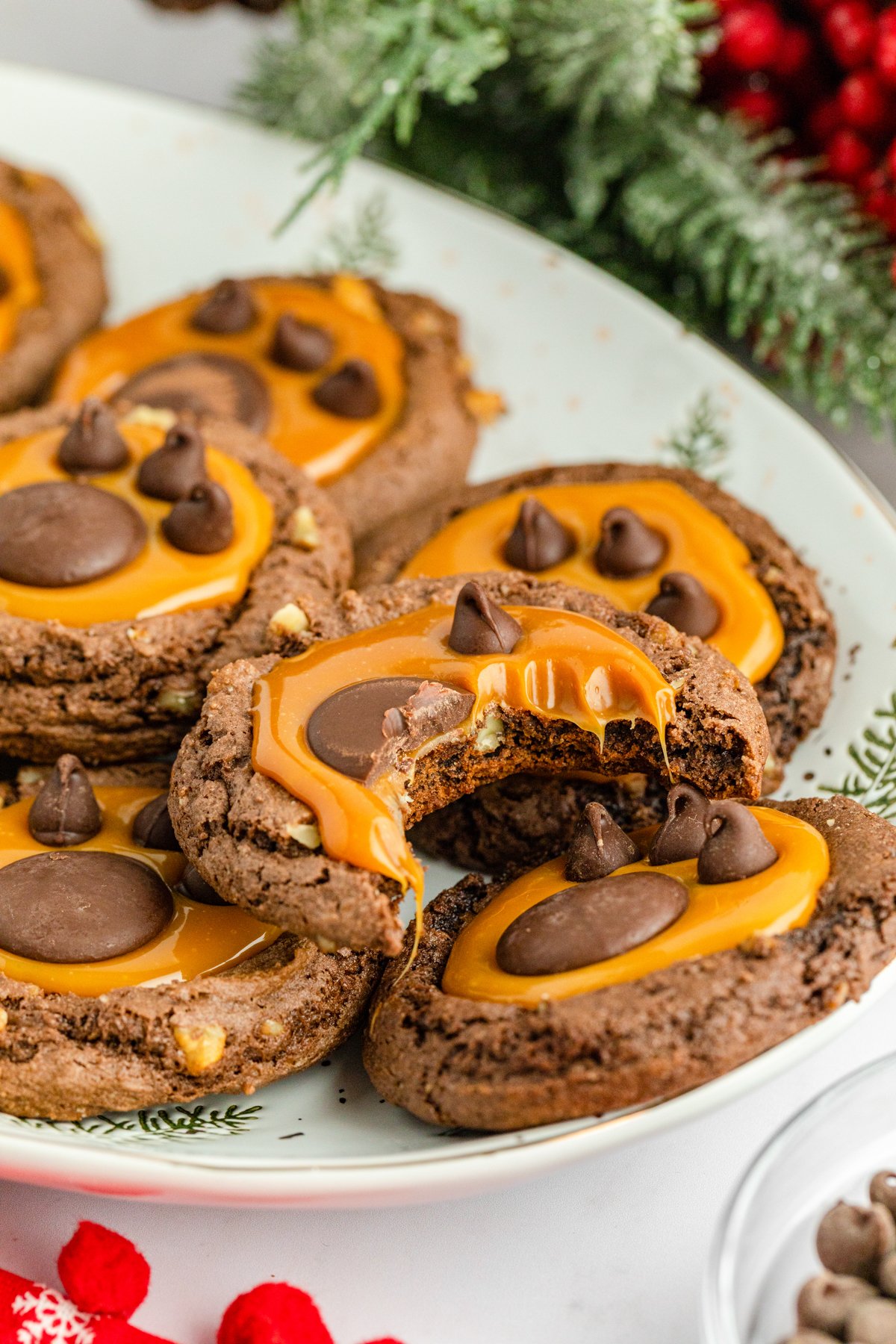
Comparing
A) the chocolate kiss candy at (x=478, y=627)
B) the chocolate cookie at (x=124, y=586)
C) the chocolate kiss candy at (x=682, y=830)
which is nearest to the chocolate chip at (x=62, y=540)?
the chocolate cookie at (x=124, y=586)

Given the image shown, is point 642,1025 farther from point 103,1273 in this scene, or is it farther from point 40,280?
point 40,280

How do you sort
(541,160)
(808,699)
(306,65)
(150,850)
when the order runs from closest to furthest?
(150,850), (808,699), (306,65), (541,160)

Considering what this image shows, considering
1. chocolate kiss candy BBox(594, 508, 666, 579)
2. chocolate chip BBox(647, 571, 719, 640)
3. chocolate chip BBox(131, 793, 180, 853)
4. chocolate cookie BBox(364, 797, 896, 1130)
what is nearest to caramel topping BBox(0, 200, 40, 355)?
chocolate chip BBox(131, 793, 180, 853)

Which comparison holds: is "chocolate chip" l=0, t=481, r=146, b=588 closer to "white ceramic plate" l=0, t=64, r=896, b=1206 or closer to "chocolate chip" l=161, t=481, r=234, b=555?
"chocolate chip" l=161, t=481, r=234, b=555

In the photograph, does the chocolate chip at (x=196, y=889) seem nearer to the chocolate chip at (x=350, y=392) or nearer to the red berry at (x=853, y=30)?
the chocolate chip at (x=350, y=392)

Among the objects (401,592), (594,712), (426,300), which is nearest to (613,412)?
(426,300)

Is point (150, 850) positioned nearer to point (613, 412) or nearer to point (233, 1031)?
point (233, 1031)

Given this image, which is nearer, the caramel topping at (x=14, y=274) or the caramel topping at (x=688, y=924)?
the caramel topping at (x=688, y=924)
